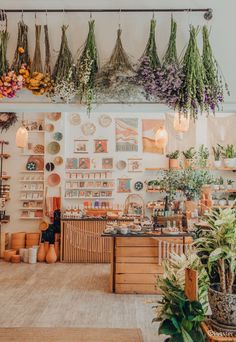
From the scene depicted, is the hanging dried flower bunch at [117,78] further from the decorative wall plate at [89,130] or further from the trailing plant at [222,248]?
the decorative wall plate at [89,130]

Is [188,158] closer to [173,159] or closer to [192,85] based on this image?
[173,159]

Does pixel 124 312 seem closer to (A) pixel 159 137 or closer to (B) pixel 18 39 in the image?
(A) pixel 159 137

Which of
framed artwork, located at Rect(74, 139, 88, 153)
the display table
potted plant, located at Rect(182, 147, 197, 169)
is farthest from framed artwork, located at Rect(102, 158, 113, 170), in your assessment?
the display table

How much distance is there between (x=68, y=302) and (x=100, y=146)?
4173 millimetres

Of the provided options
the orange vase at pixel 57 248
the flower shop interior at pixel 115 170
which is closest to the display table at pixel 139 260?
the flower shop interior at pixel 115 170

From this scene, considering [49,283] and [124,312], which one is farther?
[49,283]

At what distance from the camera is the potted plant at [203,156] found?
806 cm

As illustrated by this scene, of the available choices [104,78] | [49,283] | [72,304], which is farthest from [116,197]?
[104,78]

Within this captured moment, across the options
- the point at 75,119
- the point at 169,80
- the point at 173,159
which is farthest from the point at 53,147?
the point at 169,80

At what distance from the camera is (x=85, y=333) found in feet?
8.39

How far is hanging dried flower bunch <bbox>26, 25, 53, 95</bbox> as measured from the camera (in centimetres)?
361

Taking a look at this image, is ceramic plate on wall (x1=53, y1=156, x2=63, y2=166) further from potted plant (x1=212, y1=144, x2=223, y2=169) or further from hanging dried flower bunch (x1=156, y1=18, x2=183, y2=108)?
hanging dried flower bunch (x1=156, y1=18, x2=183, y2=108)

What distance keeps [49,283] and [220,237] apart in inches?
186

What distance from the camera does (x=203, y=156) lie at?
8.13m
